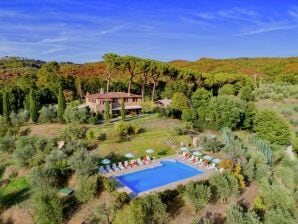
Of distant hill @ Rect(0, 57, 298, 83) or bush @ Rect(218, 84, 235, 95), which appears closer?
bush @ Rect(218, 84, 235, 95)

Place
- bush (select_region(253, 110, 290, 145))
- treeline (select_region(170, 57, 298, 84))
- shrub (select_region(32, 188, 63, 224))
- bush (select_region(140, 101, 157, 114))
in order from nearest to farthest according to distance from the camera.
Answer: shrub (select_region(32, 188, 63, 224)), bush (select_region(253, 110, 290, 145)), bush (select_region(140, 101, 157, 114)), treeline (select_region(170, 57, 298, 84))

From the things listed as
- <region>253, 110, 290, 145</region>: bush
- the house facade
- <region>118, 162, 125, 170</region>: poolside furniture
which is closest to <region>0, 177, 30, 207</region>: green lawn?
<region>118, 162, 125, 170</region>: poolside furniture

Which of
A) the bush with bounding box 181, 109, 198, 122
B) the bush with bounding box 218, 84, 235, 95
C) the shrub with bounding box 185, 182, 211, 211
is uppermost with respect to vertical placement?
the bush with bounding box 218, 84, 235, 95

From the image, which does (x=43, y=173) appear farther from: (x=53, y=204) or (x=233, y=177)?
(x=233, y=177)

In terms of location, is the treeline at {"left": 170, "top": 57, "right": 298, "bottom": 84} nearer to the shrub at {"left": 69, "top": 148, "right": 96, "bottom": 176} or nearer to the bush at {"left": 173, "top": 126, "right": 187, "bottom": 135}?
the bush at {"left": 173, "top": 126, "right": 187, "bottom": 135}

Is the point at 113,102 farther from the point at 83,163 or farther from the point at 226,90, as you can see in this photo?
the point at 226,90
